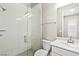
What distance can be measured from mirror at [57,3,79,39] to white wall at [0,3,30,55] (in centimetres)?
55

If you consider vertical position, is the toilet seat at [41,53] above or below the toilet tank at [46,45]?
below

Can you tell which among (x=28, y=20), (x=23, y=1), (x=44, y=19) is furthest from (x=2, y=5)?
(x=44, y=19)

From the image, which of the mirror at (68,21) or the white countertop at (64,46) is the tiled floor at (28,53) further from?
the mirror at (68,21)

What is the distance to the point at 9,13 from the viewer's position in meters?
1.42

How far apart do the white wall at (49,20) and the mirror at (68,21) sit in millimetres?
59

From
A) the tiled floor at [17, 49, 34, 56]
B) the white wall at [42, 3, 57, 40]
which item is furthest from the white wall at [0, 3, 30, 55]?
the white wall at [42, 3, 57, 40]

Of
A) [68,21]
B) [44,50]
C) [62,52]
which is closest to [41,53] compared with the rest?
[44,50]

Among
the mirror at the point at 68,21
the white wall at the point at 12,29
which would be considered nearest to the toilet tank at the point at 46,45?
the mirror at the point at 68,21

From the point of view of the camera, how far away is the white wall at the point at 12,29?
4.52 feet

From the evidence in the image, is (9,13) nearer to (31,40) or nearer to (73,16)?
(31,40)

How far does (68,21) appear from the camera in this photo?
4.18 feet

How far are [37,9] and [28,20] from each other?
22 centimetres

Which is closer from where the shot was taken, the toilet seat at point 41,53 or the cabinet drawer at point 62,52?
the cabinet drawer at point 62,52

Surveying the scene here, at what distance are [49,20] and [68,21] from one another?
0.27 metres
